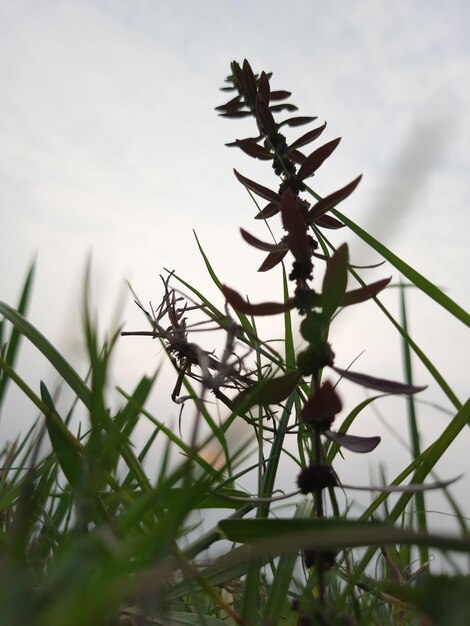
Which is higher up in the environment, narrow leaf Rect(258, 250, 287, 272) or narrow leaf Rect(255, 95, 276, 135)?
narrow leaf Rect(255, 95, 276, 135)

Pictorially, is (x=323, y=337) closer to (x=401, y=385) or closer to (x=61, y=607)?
(x=401, y=385)

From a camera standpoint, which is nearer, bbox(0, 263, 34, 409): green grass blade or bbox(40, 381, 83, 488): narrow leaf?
bbox(40, 381, 83, 488): narrow leaf

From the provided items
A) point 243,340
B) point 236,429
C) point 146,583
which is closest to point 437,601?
point 146,583

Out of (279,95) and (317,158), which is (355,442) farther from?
(279,95)

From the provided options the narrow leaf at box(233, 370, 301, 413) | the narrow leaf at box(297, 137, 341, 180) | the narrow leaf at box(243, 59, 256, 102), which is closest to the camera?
the narrow leaf at box(233, 370, 301, 413)

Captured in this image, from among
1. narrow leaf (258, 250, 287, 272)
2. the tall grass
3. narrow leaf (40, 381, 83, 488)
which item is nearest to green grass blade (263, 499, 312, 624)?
the tall grass

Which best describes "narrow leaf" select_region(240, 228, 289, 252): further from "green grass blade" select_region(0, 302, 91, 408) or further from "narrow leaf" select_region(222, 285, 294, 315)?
"green grass blade" select_region(0, 302, 91, 408)

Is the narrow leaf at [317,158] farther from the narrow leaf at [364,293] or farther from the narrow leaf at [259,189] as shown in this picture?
the narrow leaf at [364,293]
